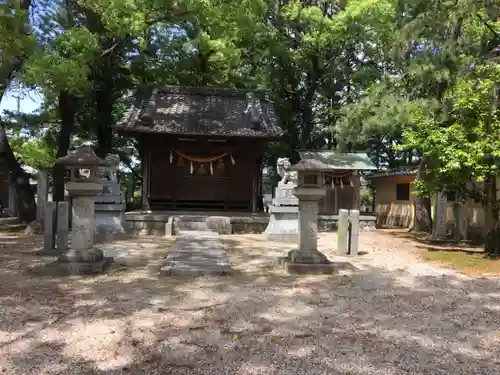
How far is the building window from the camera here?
2392cm

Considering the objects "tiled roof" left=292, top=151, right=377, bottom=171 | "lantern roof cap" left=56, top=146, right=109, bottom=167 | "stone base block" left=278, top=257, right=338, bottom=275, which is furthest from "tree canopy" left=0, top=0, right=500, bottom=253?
"stone base block" left=278, top=257, right=338, bottom=275

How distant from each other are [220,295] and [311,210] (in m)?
2.98

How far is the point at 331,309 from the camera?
233 inches

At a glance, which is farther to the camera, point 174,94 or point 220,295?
point 174,94

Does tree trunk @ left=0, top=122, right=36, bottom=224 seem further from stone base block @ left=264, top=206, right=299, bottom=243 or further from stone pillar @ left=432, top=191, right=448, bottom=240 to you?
stone pillar @ left=432, top=191, right=448, bottom=240

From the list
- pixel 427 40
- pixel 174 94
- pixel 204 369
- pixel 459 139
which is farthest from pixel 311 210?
pixel 174 94

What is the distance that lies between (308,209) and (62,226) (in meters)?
5.64

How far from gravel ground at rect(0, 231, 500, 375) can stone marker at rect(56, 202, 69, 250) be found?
5.73 feet

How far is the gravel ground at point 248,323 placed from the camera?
4012mm

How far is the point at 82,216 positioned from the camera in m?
8.12

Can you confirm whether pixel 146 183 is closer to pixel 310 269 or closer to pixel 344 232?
pixel 344 232

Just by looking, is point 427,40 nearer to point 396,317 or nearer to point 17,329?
point 396,317

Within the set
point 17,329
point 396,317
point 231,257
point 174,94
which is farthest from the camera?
point 174,94

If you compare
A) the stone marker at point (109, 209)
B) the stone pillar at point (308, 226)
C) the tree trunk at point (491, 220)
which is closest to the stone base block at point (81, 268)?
the stone pillar at point (308, 226)
